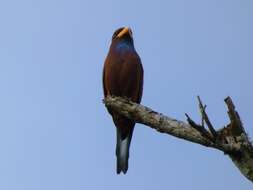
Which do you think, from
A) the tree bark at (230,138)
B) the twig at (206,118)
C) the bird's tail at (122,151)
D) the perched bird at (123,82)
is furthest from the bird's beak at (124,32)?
the twig at (206,118)

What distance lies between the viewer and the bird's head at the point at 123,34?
9398mm

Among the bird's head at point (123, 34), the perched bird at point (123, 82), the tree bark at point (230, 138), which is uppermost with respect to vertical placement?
the bird's head at point (123, 34)

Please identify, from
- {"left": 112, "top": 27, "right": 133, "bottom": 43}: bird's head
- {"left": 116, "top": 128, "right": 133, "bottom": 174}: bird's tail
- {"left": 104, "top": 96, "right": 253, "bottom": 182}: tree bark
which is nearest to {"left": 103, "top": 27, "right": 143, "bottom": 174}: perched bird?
{"left": 116, "top": 128, "right": 133, "bottom": 174}: bird's tail

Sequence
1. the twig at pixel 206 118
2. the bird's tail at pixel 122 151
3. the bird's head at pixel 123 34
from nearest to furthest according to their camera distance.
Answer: the twig at pixel 206 118 < the bird's tail at pixel 122 151 < the bird's head at pixel 123 34

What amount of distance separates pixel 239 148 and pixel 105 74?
3.65 metres

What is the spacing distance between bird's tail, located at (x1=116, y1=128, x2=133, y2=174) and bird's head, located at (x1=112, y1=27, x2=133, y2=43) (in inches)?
62.7

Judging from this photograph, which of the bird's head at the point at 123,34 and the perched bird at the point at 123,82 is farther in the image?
the bird's head at the point at 123,34

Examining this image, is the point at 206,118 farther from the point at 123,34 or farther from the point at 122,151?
the point at 123,34

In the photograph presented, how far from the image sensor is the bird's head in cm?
940

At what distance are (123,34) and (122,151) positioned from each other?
2.01m

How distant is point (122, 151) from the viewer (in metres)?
8.49

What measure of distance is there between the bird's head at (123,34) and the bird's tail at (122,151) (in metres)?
1.59

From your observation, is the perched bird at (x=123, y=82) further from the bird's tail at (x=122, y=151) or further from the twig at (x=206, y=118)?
the twig at (x=206, y=118)

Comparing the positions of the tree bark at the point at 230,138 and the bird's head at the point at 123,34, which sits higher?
the bird's head at the point at 123,34
